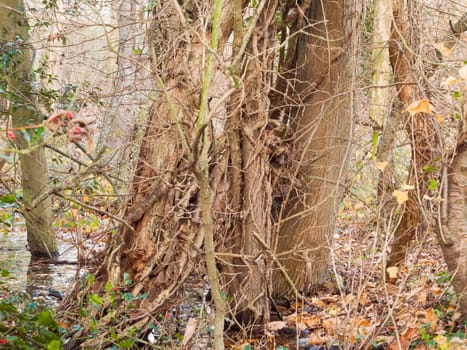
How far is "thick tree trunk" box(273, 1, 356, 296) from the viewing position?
593 cm

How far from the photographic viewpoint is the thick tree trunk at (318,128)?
5930 millimetres

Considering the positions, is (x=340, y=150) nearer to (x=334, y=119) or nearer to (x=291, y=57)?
(x=334, y=119)

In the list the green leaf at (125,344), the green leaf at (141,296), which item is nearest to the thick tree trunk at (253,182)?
the green leaf at (141,296)

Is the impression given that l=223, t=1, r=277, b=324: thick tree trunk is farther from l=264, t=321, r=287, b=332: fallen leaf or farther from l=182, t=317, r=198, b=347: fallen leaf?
l=182, t=317, r=198, b=347: fallen leaf

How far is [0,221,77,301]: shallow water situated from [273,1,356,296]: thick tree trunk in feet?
7.64

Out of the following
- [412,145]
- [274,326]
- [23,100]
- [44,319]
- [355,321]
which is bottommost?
[274,326]

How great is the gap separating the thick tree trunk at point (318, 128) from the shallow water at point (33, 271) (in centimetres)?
233

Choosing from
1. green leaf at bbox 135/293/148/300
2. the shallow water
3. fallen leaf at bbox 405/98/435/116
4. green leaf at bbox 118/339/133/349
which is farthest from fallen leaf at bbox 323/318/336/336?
the shallow water

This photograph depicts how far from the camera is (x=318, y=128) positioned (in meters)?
6.11

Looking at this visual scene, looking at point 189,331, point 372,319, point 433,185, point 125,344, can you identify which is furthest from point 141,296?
point 433,185

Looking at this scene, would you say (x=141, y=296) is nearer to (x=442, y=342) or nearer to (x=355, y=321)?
(x=355, y=321)

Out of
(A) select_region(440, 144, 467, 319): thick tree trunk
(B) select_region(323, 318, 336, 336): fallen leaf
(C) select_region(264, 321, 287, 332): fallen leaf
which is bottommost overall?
(C) select_region(264, 321, 287, 332): fallen leaf

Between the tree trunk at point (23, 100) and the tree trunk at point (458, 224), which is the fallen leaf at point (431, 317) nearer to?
the tree trunk at point (458, 224)

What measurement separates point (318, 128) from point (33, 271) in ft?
13.0
